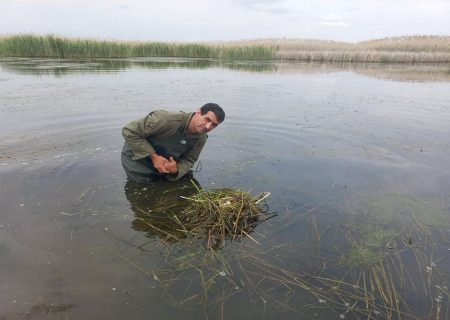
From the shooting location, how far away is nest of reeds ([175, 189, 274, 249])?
3.75 meters

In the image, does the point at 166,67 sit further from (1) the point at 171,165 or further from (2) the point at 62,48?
(1) the point at 171,165

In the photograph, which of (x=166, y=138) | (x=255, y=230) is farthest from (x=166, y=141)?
(x=255, y=230)

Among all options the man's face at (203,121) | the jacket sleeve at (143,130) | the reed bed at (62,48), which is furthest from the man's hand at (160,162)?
the reed bed at (62,48)

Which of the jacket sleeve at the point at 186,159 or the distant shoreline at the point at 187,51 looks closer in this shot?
the jacket sleeve at the point at 186,159

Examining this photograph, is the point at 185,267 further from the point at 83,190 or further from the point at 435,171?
the point at 435,171

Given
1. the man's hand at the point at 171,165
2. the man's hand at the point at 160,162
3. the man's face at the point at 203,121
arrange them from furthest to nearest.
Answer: the man's hand at the point at 171,165
the man's hand at the point at 160,162
the man's face at the point at 203,121

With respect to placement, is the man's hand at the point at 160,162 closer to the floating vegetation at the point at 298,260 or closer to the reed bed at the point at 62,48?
the floating vegetation at the point at 298,260

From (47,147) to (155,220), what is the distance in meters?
3.35

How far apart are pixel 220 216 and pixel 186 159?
1416 mm

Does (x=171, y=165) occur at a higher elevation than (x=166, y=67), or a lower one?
lower

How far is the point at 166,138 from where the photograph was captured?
4.71 m

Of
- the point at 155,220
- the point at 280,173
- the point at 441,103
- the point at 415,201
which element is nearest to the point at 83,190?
the point at 155,220

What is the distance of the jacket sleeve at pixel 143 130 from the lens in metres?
4.38

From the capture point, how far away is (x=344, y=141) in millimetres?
7176
